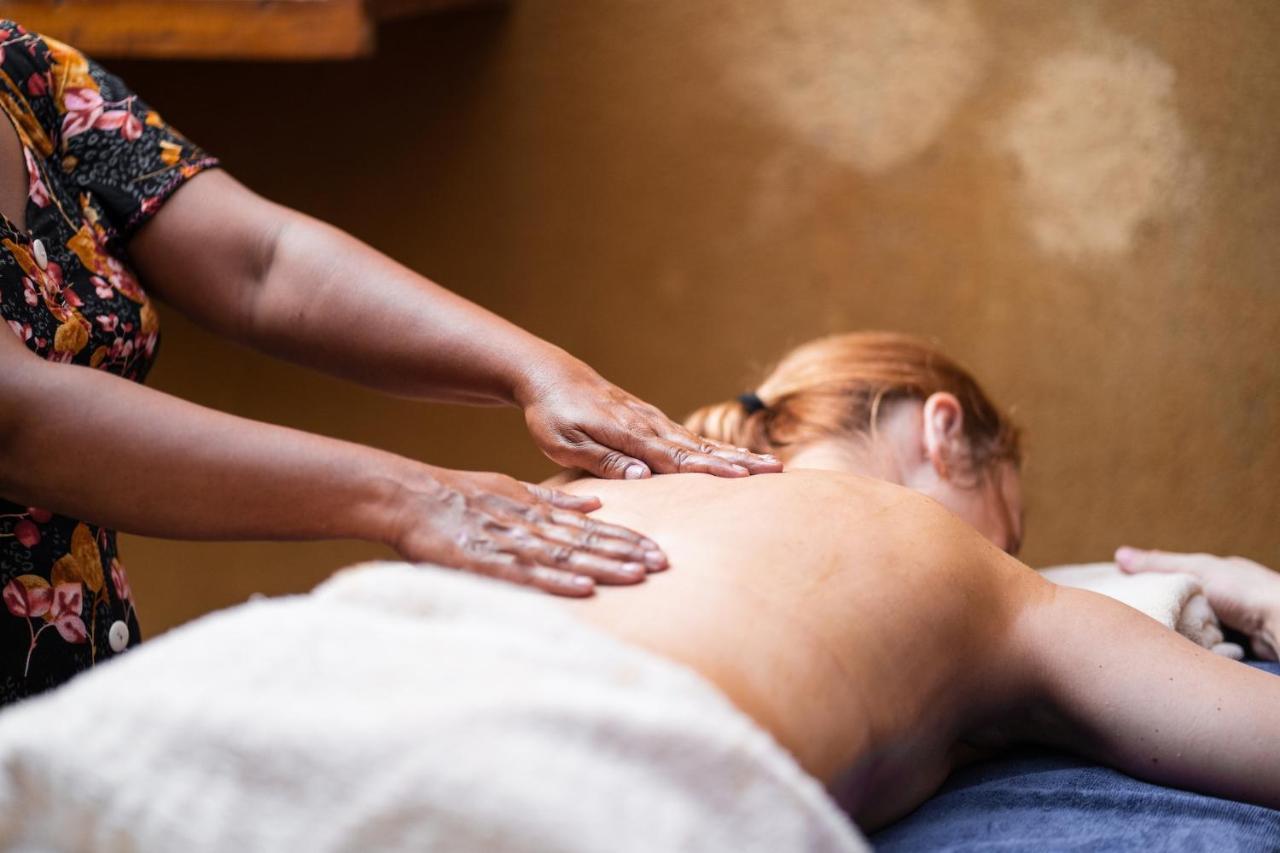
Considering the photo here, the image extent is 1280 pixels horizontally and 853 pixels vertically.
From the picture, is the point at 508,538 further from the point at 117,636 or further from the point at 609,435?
the point at 117,636

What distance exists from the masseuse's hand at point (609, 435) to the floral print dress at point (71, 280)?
16.7 inches

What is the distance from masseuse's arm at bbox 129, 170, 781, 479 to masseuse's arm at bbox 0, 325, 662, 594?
31cm

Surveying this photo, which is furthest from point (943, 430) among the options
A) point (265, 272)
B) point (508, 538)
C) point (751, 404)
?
point (265, 272)

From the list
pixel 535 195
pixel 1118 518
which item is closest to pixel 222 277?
pixel 535 195

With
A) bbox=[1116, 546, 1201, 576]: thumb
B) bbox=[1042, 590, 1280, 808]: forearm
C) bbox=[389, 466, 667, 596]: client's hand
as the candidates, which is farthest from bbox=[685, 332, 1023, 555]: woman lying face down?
bbox=[389, 466, 667, 596]: client's hand

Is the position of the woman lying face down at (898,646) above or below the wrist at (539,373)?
below

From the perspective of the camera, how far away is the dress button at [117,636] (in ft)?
4.12

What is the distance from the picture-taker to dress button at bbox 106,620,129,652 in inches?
49.4

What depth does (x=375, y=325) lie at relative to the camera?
1.42 meters

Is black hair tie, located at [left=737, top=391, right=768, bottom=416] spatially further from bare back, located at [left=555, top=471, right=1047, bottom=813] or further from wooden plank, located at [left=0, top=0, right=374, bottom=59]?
wooden plank, located at [left=0, top=0, right=374, bottom=59]

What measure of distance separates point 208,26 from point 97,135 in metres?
0.56

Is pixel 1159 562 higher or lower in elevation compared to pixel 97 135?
lower

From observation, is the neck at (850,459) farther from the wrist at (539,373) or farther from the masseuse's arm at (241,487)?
the masseuse's arm at (241,487)

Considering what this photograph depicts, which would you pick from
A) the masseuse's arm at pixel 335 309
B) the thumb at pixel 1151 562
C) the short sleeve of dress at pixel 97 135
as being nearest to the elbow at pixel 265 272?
the masseuse's arm at pixel 335 309
